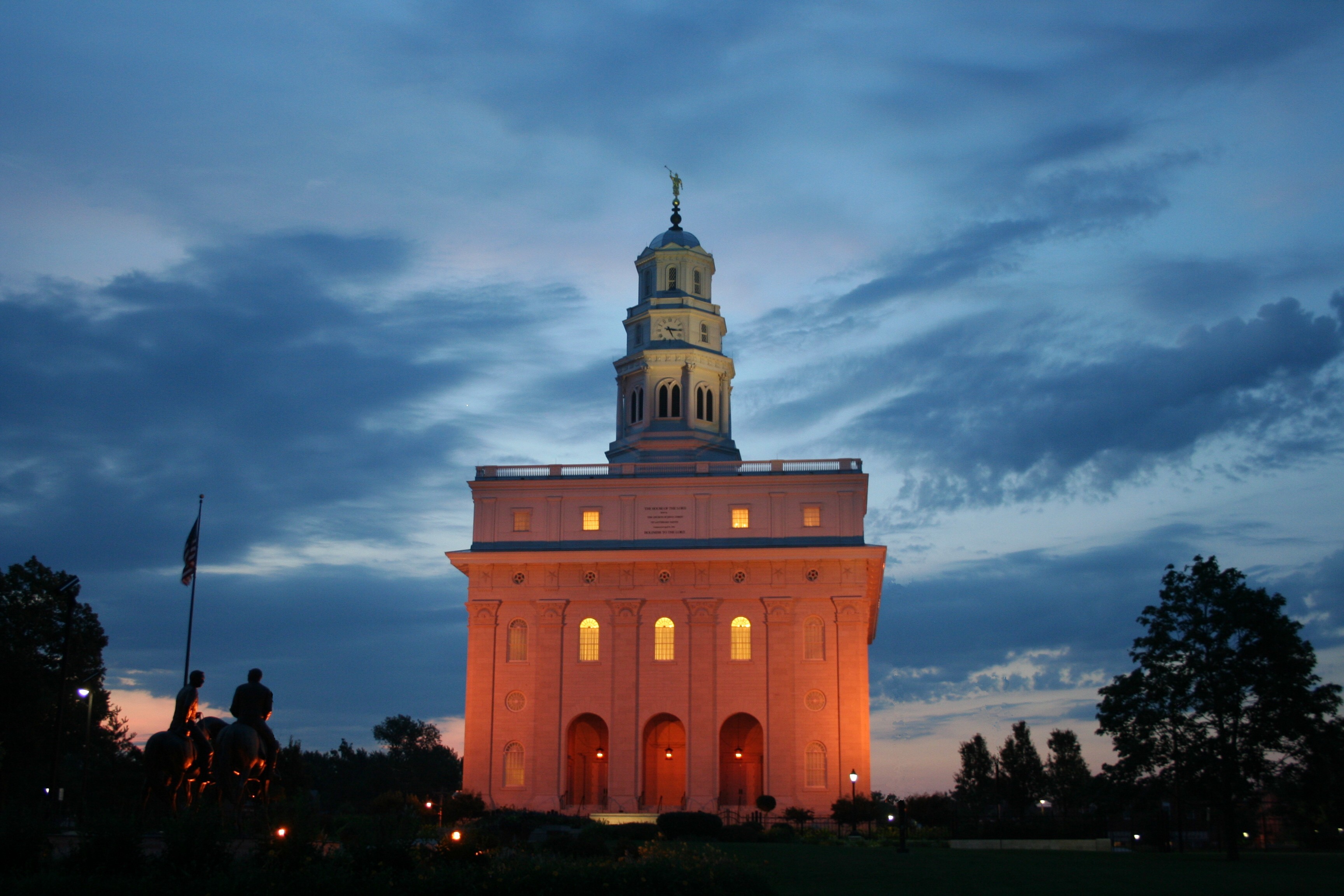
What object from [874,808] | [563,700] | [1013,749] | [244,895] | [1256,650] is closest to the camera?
[244,895]

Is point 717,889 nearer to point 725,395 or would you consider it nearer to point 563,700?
point 563,700

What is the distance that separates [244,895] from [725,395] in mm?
61855

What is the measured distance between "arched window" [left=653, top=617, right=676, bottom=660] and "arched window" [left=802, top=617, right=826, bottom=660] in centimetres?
706

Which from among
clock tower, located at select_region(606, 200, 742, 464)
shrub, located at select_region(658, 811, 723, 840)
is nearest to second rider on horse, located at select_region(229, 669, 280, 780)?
shrub, located at select_region(658, 811, 723, 840)

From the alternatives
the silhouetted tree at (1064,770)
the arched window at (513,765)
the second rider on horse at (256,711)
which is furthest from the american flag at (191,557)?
the silhouetted tree at (1064,770)

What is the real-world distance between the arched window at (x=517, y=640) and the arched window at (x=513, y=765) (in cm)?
466

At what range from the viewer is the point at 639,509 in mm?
69625

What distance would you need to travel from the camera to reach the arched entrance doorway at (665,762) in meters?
67.6

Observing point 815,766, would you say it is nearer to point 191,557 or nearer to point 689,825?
point 689,825

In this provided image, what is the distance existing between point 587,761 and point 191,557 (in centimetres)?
3376

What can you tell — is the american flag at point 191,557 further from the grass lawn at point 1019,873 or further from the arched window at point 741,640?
the arched window at point 741,640

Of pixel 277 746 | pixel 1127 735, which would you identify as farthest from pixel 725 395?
pixel 277 746


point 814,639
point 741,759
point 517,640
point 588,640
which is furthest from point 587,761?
point 814,639

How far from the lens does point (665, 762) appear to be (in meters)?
68.5
